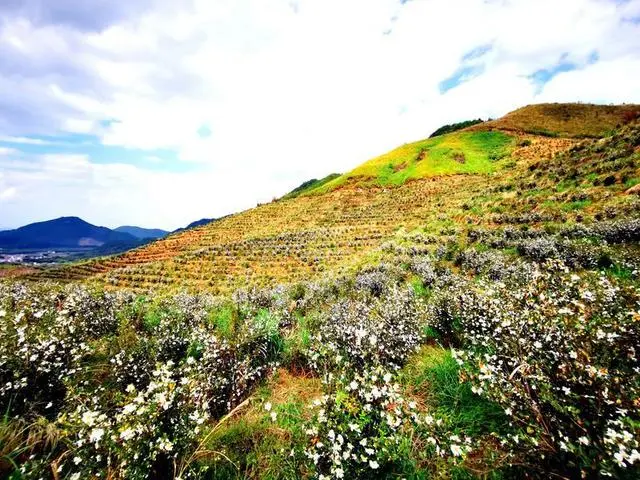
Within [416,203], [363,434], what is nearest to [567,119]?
[416,203]

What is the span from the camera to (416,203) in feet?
154

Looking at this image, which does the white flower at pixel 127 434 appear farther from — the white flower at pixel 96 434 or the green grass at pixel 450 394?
the green grass at pixel 450 394

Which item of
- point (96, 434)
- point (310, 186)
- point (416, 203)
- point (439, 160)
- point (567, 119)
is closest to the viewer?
point (96, 434)

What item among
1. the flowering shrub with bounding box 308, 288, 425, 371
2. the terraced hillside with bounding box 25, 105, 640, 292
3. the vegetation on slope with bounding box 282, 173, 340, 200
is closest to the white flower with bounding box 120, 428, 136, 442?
the flowering shrub with bounding box 308, 288, 425, 371

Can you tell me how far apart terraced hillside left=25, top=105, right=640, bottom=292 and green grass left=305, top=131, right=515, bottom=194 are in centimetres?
26

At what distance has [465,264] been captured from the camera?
1397 centimetres

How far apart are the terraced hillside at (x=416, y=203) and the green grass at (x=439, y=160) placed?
0.26m

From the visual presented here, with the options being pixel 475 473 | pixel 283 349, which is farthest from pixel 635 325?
pixel 283 349

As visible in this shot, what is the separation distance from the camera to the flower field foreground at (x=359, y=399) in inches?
110

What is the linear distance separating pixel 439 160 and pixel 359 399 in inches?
2712

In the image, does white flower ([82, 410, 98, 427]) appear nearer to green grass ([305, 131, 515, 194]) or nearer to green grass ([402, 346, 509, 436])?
green grass ([402, 346, 509, 436])

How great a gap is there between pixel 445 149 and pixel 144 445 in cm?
7552

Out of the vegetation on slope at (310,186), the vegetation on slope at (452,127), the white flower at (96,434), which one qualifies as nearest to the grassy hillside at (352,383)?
the white flower at (96,434)

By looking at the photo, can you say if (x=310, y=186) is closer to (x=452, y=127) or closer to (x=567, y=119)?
(x=452, y=127)
